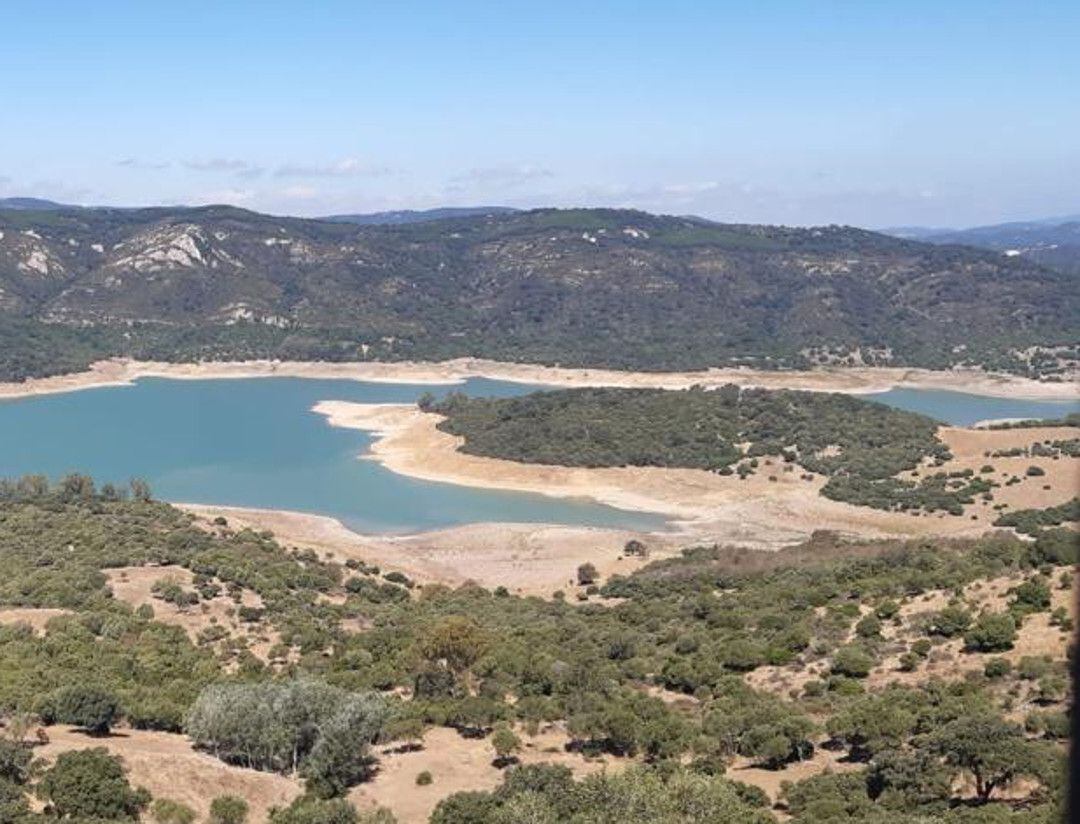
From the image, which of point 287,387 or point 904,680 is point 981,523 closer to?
point 904,680

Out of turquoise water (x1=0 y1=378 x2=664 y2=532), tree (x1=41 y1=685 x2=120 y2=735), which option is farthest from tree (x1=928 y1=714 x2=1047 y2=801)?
turquoise water (x1=0 y1=378 x2=664 y2=532)

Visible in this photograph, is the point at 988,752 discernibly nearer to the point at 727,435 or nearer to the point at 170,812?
the point at 170,812

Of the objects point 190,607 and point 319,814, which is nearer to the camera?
point 319,814

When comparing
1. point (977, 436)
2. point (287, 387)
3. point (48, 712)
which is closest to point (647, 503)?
point (977, 436)

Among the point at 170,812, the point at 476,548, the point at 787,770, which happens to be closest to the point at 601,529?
the point at 476,548

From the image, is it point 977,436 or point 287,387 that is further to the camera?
point 287,387

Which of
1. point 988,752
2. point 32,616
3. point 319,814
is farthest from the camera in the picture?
point 32,616

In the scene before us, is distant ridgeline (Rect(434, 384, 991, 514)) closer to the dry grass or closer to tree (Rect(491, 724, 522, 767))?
the dry grass

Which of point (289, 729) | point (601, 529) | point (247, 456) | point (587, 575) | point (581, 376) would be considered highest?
point (289, 729)
